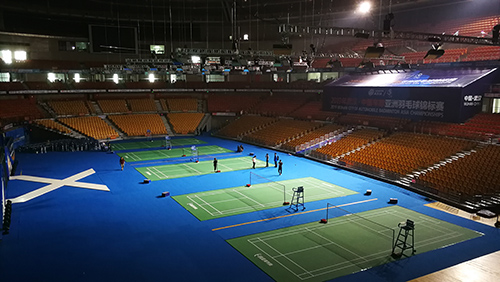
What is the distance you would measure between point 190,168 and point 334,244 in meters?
16.5

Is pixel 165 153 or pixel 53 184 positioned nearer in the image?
Answer: pixel 53 184

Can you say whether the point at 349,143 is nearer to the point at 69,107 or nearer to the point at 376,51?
the point at 376,51

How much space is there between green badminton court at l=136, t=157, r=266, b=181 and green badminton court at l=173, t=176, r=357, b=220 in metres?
4.84

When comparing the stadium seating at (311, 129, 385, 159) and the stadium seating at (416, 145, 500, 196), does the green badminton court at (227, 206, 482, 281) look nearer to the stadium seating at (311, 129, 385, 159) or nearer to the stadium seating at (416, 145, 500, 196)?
the stadium seating at (416, 145, 500, 196)

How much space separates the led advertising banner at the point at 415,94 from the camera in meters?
28.6

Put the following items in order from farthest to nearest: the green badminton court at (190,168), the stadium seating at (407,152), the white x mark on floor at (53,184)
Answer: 1. the green badminton court at (190,168)
2. the stadium seating at (407,152)
3. the white x mark on floor at (53,184)

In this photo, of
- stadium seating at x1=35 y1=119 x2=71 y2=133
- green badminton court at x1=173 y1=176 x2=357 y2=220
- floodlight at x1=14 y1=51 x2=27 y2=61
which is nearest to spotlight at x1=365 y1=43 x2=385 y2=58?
green badminton court at x1=173 y1=176 x2=357 y2=220

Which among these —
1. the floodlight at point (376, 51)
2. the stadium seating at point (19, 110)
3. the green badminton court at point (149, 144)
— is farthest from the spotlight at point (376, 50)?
the stadium seating at point (19, 110)

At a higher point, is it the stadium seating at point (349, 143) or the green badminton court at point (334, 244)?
the stadium seating at point (349, 143)

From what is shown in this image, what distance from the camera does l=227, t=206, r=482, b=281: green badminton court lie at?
12.5 metres

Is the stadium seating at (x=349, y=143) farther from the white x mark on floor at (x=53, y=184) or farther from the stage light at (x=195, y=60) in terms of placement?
the white x mark on floor at (x=53, y=184)

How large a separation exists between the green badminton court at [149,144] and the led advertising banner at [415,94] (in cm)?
1731

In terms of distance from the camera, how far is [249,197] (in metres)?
20.7

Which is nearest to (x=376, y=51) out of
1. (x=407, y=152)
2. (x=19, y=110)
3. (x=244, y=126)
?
(x=407, y=152)
